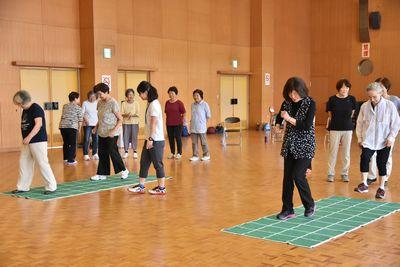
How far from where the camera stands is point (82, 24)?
16625 millimetres

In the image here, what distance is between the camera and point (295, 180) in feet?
20.4

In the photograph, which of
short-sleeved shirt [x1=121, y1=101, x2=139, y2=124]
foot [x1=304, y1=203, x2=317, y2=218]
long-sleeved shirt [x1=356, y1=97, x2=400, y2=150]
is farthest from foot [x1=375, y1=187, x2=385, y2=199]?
short-sleeved shirt [x1=121, y1=101, x2=139, y2=124]

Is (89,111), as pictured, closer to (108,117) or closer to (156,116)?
(108,117)

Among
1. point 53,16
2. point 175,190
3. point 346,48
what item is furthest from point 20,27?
point 346,48

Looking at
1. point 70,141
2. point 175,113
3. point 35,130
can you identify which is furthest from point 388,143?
point 70,141

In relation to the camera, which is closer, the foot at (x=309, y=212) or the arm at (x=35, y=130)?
the foot at (x=309, y=212)

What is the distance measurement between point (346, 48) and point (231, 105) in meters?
7.06

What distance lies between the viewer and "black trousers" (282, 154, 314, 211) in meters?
6.20

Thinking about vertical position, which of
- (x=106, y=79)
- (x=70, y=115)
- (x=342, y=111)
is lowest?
(x=70, y=115)

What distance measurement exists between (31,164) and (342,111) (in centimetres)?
525

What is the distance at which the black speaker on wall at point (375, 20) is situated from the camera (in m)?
24.0

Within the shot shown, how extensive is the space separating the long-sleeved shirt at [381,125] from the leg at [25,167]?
17.0 ft

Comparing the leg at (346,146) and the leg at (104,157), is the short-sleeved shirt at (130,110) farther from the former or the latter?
the leg at (346,146)

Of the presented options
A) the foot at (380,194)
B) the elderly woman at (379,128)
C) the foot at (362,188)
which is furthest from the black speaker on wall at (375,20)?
the foot at (380,194)
